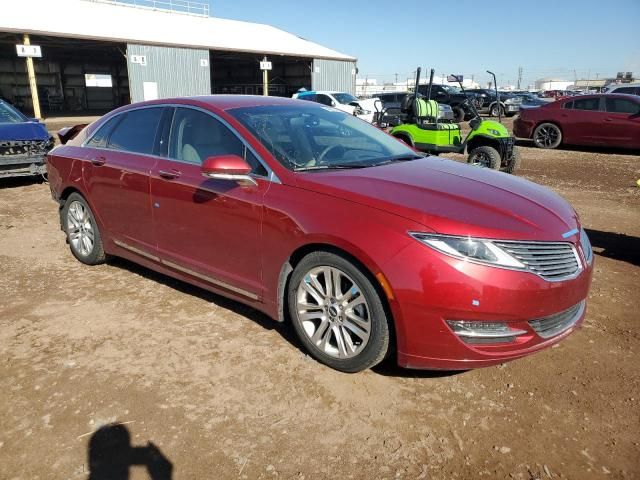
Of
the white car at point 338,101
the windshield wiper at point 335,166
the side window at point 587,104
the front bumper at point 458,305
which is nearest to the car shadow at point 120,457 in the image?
the front bumper at point 458,305

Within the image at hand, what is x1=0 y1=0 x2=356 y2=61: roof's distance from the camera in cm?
2286

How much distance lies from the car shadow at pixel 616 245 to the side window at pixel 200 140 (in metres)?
3.91

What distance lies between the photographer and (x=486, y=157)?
9.31 m

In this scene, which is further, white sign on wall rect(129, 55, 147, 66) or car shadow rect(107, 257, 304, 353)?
white sign on wall rect(129, 55, 147, 66)

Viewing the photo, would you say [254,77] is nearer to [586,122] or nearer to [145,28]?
[145,28]

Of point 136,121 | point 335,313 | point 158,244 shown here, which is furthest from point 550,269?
point 136,121

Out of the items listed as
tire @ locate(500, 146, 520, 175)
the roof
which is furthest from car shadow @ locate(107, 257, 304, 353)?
the roof

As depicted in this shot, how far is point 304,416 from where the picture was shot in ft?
8.71

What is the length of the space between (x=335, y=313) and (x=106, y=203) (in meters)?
2.51

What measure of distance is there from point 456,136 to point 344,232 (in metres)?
8.14

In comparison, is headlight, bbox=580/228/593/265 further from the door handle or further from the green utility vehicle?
the green utility vehicle

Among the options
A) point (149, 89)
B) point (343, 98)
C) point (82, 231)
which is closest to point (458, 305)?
point (82, 231)

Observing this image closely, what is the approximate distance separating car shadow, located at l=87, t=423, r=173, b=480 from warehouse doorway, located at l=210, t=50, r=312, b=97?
36565 mm

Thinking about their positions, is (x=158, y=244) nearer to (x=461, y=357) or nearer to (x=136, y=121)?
(x=136, y=121)
